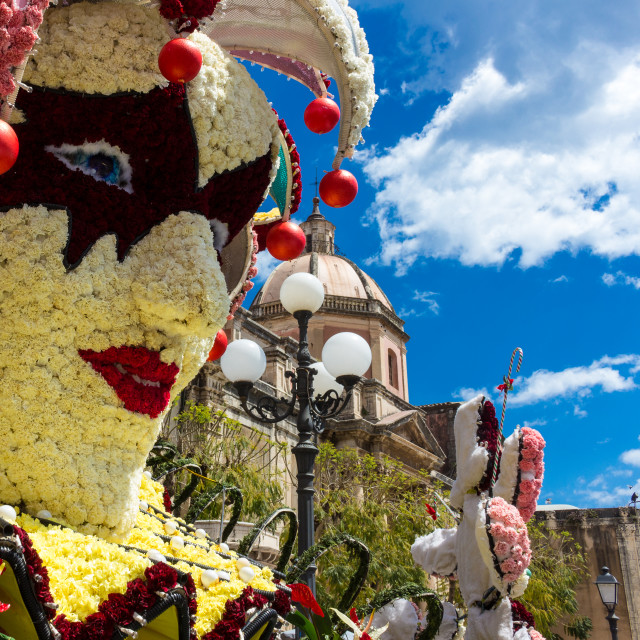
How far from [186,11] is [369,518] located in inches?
584

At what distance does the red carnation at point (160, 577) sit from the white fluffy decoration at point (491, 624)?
2.50m

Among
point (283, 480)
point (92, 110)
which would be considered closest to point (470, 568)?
point (92, 110)

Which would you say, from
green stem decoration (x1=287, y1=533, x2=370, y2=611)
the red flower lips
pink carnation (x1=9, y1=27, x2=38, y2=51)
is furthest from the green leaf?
pink carnation (x1=9, y1=27, x2=38, y2=51)

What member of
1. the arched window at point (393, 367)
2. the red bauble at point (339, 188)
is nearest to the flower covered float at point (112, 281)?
the red bauble at point (339, 188)

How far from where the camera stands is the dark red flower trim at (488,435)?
4820 millimetres

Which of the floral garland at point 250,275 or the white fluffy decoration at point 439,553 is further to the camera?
the white fluffy decoration at point 439,553

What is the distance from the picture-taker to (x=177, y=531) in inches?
142

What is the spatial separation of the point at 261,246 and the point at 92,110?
1517 millimetres

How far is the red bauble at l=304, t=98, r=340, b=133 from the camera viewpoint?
378 cm

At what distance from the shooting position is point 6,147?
266cm

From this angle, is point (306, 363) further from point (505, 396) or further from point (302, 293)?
point (505, 396)

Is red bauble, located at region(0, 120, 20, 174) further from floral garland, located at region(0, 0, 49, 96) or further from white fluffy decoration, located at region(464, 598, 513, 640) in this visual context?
white fluffy decoration, located at region(464, 598, 513, 640)

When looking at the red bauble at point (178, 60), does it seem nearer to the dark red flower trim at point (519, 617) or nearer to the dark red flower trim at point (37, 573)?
the dark red flower trim at point (37, 573)

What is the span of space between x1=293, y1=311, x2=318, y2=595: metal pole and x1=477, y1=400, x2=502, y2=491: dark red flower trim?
1509 millimetres
